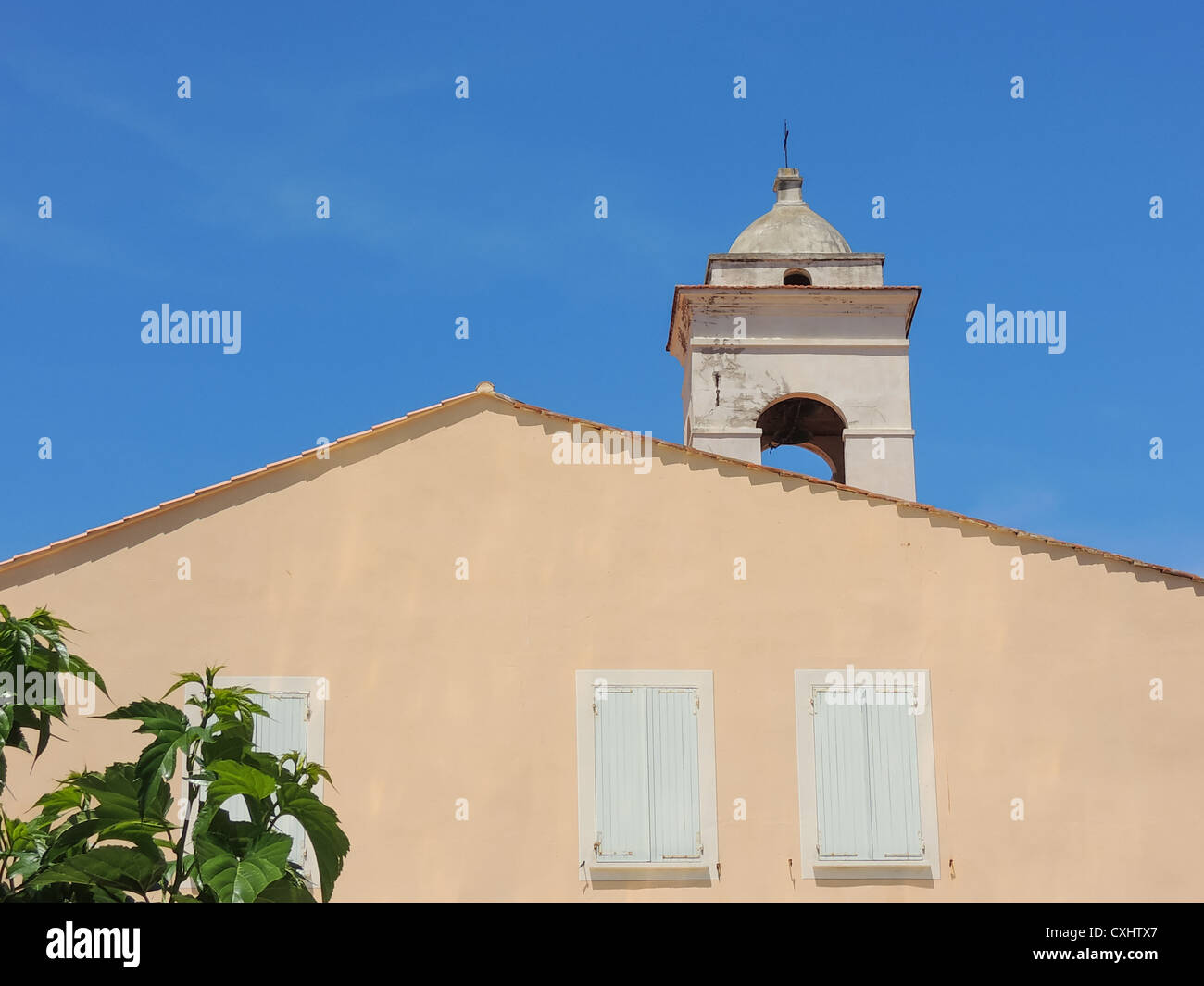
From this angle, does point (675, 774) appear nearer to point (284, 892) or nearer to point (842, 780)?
point (842, 780)

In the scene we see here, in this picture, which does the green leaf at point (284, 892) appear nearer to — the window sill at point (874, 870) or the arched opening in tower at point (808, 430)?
the window sill at point (874, 870)

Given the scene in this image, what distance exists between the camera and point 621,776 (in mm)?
11781

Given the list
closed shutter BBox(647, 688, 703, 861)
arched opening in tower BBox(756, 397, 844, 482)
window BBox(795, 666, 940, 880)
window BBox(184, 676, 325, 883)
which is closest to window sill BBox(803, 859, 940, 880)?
window BBox(795, 666, 940, 880)

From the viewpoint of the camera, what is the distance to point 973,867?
463 inches

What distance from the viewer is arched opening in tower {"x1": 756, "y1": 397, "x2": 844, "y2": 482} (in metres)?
19.8

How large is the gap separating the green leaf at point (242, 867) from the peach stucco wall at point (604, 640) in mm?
7190

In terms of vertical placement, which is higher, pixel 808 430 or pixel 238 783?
pixel 808 430

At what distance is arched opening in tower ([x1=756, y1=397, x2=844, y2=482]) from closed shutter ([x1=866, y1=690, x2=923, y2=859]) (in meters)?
7.88

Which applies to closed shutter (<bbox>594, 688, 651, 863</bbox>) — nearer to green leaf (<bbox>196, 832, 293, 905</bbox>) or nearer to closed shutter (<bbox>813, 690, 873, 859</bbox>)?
closed shutter (<bbox>813, 690, 873, 859</bbox>)

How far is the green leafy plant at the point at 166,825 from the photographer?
4367 mm

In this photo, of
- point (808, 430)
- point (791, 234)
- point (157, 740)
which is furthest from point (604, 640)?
point (791, 234)

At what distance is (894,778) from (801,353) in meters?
7.97

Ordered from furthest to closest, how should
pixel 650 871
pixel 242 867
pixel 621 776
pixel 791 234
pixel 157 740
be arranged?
pixel 791 234, pixel 621 776, pixel 650 871, pixel 157 740, pixel 242 867

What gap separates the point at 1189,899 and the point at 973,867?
1774 mm
